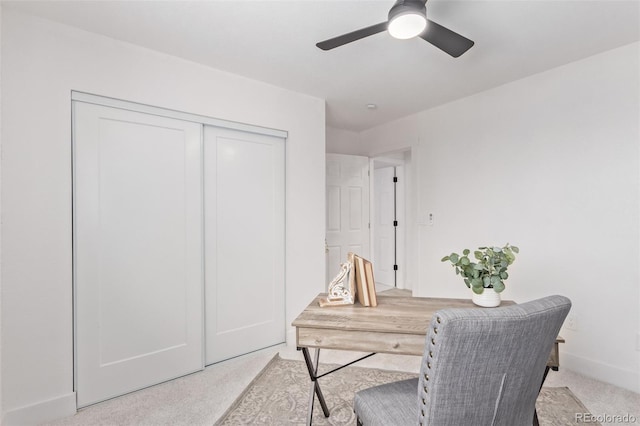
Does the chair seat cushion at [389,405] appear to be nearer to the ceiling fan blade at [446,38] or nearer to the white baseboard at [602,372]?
the ceiling fan blade at [446,38]

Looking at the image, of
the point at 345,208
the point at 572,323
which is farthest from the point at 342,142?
the point at 572,323

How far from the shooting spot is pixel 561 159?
264 cm

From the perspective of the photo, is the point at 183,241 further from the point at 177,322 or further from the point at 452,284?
the point at 452,284

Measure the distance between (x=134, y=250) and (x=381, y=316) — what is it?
1.74 metres

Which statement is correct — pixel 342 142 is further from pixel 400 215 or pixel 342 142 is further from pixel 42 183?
pixel 42 183

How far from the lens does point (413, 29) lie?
1556 mm

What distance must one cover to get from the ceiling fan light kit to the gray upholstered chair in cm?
126

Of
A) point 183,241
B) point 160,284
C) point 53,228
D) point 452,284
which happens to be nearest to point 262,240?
point 183,241

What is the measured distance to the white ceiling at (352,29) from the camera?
6.07ft

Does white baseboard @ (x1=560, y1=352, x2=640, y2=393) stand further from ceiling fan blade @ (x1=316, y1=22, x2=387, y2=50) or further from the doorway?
ceiling fan blade @ (x1=316, y1=22, x2=387, y2=50)

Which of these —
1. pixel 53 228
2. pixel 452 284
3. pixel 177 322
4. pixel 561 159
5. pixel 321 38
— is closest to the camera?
pixel 53 228

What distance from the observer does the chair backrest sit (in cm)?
97

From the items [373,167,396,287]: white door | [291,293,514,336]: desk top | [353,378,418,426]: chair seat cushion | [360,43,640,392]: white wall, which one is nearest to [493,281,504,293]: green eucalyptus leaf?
[291,293,514,336]: desk top

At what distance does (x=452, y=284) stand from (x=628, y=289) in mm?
1416
